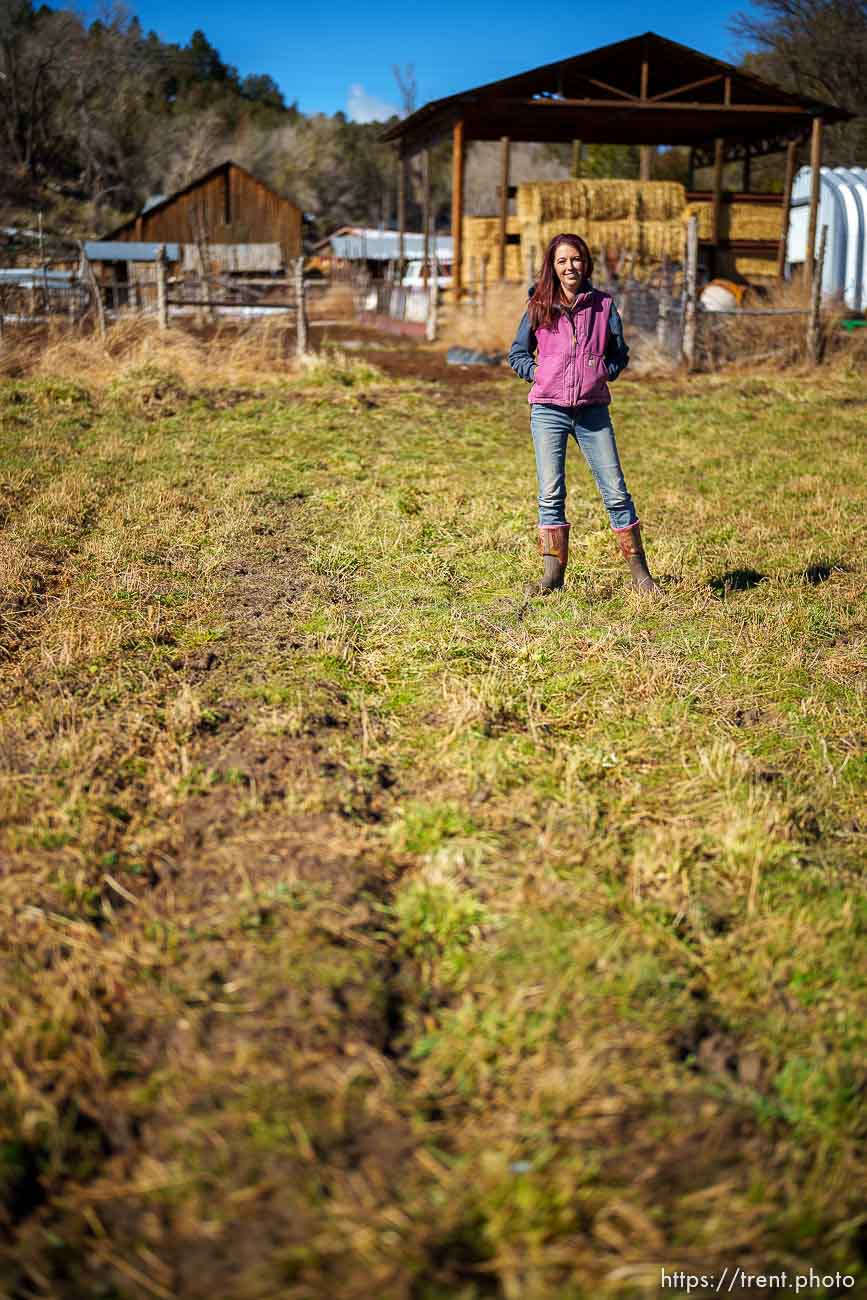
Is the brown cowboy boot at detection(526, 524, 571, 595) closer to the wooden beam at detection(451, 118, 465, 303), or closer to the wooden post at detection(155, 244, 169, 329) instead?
the wooden post at detection(155, 244, 169, 329)

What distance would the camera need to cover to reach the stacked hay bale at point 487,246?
78.3 feet

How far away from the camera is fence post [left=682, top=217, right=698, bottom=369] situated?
17141 millimetres

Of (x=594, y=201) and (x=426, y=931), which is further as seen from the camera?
(x=594, y=201)

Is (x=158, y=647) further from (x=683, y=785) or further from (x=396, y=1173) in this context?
(x=396, y=1173)

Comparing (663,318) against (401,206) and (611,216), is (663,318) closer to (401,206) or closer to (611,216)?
(611,216)

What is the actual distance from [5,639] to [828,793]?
3572mm

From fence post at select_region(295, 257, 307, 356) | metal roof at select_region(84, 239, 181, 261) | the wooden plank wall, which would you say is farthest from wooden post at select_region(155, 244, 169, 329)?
the wooden plank wall

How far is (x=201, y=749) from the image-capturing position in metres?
3.94

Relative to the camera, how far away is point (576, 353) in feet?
18.5

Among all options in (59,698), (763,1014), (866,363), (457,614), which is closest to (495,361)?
(866,363)

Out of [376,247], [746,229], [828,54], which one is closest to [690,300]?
[746,229]

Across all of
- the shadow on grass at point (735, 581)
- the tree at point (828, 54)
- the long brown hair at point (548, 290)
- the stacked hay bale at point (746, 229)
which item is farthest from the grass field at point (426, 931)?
the tree at point (828, 54)

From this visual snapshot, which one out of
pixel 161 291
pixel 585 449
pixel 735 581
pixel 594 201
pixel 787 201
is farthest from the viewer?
pixel 787 201

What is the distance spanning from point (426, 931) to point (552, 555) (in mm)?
3407
